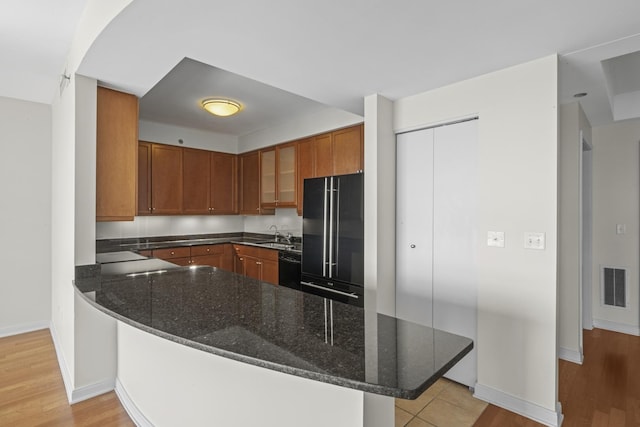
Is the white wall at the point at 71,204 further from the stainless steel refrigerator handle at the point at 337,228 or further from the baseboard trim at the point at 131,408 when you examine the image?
the stainless steel refrigerator handle at the point at 337,228

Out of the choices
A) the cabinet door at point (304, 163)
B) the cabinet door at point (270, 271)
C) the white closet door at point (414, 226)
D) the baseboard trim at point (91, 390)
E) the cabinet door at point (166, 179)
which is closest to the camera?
the baseboard trim at point (91, 390)

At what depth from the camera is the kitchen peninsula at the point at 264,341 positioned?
987 mm

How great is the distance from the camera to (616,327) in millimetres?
3754

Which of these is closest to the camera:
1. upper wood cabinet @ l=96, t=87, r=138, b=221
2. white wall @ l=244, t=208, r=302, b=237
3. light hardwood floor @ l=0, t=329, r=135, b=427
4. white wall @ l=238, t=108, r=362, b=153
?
light hardwood floor @ l=0, t=329, r=135, b=427

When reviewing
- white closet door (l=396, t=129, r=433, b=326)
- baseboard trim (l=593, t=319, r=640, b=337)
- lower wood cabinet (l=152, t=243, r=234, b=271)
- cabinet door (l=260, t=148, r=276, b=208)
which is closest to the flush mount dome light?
cabinet door (l=260, t=148, r=276, b=208)

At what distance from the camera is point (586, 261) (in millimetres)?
3619

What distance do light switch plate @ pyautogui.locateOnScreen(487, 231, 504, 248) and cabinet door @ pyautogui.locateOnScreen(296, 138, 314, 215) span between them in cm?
226

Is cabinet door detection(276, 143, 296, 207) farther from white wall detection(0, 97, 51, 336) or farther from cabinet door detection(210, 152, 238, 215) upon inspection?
white wall detection(0, 97, 51, 336)

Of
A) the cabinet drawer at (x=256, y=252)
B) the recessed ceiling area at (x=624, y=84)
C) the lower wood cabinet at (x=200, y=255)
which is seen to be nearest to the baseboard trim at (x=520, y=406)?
the recessed ceiling area at (x=624, y=84)

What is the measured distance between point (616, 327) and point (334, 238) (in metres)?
3.40

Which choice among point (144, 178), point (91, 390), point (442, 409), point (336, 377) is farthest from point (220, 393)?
point (144, 178)

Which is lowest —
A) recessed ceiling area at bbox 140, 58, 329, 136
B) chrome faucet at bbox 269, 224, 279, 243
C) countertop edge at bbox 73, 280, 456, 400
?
countertop edge at bbox 73, 280, 456, 400

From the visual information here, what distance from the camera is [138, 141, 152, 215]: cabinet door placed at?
4.36 meters

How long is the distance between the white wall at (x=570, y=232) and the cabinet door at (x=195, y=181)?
14.4ft
